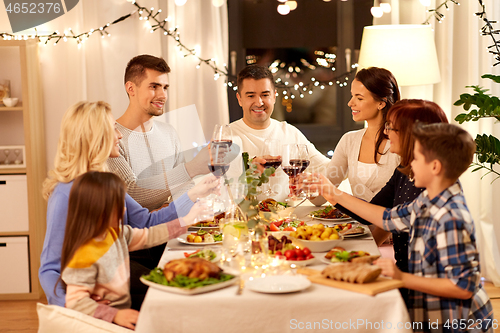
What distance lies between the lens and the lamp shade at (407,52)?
315 cm

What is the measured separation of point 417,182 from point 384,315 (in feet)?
1.45

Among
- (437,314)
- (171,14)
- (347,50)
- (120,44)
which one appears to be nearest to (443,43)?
(347,50)

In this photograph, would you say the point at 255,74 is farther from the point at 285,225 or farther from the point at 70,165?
the point at 70,165

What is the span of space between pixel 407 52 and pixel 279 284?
229cm

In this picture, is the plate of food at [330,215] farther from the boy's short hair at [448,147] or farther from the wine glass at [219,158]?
the boy's short hair at [448,147]

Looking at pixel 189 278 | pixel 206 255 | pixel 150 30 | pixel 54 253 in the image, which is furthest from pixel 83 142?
Answer: pixel 150 30

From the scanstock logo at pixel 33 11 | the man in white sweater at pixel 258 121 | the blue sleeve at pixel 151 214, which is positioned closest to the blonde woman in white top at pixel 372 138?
the man in white sweater at pixel 258 121

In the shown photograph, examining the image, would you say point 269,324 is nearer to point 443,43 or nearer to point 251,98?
point 251,98

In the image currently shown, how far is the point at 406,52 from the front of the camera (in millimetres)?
3154

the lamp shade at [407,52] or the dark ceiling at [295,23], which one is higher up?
the dark ceiling at [295,23]

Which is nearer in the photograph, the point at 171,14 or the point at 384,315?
the point at 384,315

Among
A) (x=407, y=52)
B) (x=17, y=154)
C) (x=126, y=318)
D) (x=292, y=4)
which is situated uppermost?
(x=292, y=4)

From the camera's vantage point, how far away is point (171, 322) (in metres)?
1.26

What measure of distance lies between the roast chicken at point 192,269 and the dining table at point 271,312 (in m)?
0.07
